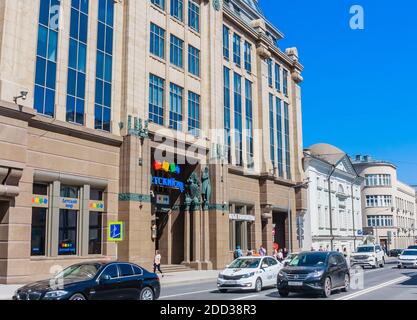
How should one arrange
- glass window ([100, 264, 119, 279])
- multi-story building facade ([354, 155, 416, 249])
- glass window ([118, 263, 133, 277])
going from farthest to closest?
multi-story building facade ([354, 155, 416, 249]) < glass window ([118, 263, 133, 277]) < glass window ([100, 264, 119, 279])

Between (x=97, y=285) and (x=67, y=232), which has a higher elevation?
(x=67, y=232)

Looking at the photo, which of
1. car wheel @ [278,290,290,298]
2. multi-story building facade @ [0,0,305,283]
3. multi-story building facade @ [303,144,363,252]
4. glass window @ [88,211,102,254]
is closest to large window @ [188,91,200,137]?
multi-story building facade @ [0,0,305,283]

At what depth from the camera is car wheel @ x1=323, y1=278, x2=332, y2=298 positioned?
1667cm

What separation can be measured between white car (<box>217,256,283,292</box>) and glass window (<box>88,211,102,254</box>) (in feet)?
32.6

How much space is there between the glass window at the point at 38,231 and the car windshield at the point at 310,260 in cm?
1277

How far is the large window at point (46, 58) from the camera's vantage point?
24750mm

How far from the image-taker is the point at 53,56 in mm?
25672

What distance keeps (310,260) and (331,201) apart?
157 feet

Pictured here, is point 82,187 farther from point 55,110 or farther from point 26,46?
point 26,46

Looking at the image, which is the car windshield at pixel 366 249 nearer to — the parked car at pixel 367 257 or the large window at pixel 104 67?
the parked car at pixel 367 257

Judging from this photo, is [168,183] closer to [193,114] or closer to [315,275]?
[193,114]

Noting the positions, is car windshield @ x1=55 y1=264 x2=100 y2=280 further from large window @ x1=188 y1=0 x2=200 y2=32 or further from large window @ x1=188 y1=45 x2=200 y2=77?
large window @ x1=188 y1=0 x2=200 y2=32

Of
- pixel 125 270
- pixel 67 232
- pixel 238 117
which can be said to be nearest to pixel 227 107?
pixel 238 117

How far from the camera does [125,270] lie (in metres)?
14.2
